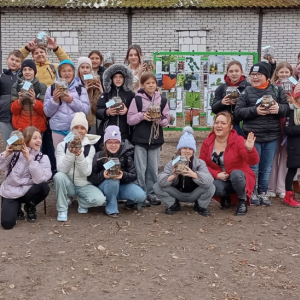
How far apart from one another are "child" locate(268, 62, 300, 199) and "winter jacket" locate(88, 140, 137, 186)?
2.01m

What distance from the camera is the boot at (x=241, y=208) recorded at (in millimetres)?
5268

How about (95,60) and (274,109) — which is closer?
(274,109)

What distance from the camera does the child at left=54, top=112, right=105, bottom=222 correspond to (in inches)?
197

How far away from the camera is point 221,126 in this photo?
5.32m

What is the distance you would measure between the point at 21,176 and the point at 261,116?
298 cm

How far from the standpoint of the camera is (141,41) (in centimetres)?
1583

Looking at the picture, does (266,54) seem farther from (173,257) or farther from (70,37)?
(70,37)

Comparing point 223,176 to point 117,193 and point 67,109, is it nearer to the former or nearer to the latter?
point 117,193

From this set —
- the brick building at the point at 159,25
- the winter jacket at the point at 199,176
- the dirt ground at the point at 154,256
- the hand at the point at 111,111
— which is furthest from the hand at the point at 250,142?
the brick building at the point at 159,25

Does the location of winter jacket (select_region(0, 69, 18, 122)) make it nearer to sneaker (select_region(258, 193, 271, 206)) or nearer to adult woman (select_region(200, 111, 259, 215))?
adult woman (select_region(200, 111, 259, 215))

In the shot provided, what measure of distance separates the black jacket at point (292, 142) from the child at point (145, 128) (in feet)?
5.07

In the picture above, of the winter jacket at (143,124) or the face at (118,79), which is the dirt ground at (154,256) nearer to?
the winter jacket at (143,124)

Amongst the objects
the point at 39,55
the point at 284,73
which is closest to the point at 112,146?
the point at 39,55

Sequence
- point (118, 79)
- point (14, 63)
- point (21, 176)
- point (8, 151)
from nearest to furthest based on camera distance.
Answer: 1. point (8, 151)
2. point (21, 176)
3. point (118, 79)
4. point (14, 63)
